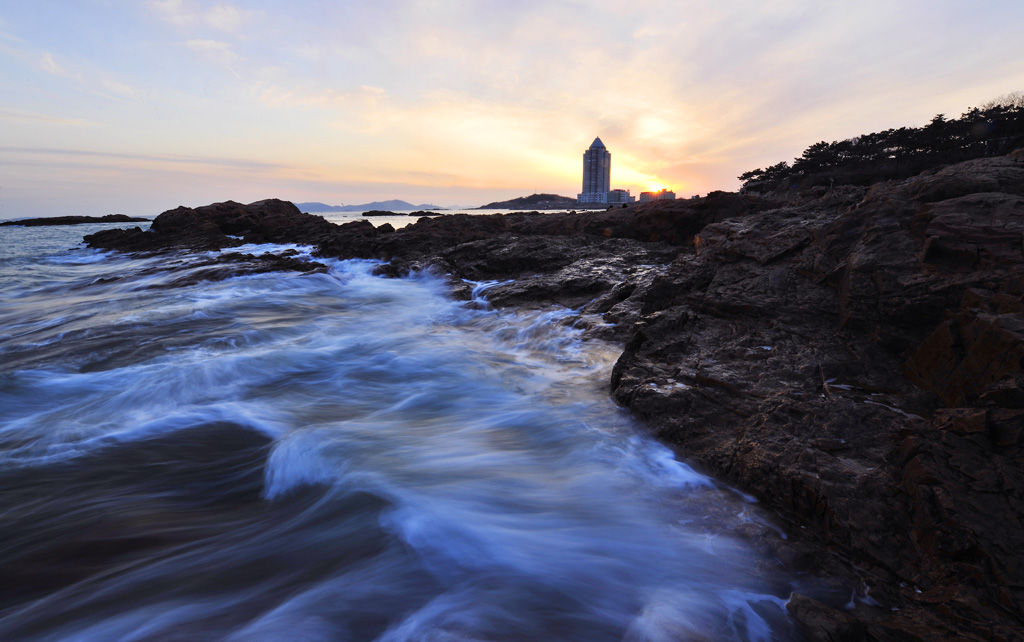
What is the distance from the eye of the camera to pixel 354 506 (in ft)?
12.1

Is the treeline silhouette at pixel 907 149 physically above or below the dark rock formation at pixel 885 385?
above

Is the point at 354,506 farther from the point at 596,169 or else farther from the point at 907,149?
the point at 596,169

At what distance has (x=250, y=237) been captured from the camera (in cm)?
2761

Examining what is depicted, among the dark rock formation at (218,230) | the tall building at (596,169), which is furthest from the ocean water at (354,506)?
the tall building at (596,169)

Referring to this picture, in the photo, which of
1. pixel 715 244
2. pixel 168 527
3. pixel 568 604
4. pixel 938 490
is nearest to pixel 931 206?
pixel 715 244

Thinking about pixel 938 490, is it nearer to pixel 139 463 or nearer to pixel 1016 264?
pixel 1016 264

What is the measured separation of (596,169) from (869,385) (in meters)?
165

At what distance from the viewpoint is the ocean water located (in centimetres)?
268

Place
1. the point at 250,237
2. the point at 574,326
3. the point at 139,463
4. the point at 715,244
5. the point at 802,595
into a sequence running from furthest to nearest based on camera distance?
the point at 250,237
the point at 574,326
the point at 715,244
the point at 139,463
the point at 802,595

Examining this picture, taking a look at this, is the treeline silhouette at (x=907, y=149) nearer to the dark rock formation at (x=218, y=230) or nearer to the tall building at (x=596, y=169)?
the dark rock formation at (x=218, y=230)

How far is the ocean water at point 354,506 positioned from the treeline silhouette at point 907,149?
39.5 metres

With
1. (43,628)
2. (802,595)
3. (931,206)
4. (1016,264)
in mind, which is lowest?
(43,628)

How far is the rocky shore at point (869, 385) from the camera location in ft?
7.59

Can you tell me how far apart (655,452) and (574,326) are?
3826 millimetres
